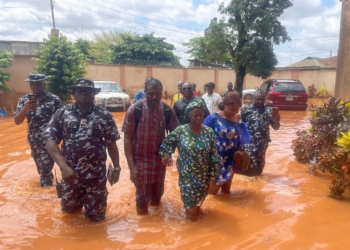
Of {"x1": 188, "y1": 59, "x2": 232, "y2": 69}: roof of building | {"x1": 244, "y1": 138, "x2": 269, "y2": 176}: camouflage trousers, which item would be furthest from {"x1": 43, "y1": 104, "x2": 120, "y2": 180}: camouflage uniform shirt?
{"x1": 188, "y1": 59, "x2": 232, "y2": 69}: roof of building

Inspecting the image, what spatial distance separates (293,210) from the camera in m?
4.15

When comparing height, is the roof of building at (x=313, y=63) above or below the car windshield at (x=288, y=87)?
above

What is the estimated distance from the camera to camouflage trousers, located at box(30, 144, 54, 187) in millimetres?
4992

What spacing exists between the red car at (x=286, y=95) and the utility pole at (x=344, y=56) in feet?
27.8

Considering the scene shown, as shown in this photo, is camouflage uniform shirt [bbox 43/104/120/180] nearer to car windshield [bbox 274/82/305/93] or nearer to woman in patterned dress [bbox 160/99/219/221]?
woman in patterned dress [bbox 160/99/219/221]

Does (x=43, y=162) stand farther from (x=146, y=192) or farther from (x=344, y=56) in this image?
(x=344, y=56)

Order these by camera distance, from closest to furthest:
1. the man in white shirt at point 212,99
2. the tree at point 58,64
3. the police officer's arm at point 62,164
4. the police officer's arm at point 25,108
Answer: the police officer's arm at point 62,164 → the police officer's arm at point 25,108 → the man in white shirt at point 212,99 → the tree at point 58,64

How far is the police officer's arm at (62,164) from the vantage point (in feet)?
10.7

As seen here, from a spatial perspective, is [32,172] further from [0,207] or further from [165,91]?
[165,91]

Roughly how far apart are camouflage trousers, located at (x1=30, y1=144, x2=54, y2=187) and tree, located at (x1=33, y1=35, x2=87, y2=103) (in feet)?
32.3

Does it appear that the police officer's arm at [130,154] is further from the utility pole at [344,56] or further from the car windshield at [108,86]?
the car windshield at [108,86]

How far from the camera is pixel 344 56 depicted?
20.3 ft

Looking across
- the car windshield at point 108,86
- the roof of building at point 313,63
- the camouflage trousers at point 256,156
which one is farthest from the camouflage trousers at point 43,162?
the roof of building at point 313,63

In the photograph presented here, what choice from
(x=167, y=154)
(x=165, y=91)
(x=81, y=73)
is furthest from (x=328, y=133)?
(x=165, y=91)
